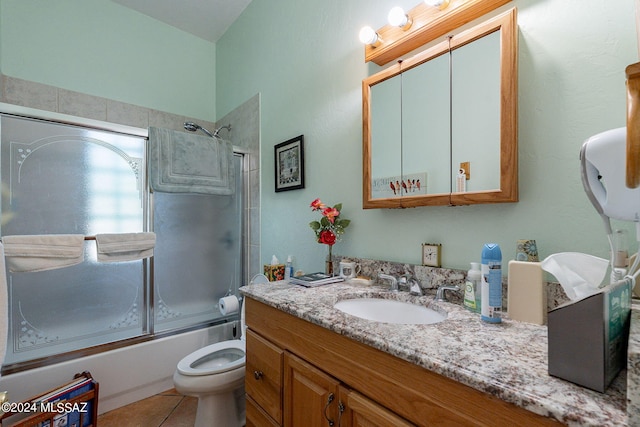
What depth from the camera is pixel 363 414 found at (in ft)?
2.46

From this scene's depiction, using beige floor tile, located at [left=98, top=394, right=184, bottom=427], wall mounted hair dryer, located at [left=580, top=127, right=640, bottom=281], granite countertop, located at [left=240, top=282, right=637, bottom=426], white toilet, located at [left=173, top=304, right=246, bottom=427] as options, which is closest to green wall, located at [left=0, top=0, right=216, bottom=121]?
white toilet, located at [left=173, top=304, right=246, bottom=427]

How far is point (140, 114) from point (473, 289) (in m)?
2.74

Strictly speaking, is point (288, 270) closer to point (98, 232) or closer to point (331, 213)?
point (331, 213)

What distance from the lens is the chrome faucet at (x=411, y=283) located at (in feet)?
3.74

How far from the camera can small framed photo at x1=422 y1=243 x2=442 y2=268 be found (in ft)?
3.70

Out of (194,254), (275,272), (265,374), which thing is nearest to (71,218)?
(194,254)

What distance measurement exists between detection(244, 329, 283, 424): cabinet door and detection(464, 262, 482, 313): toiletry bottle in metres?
0.67

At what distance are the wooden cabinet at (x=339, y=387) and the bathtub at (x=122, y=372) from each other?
3.37ft

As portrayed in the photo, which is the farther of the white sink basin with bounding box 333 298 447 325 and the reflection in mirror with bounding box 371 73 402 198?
the reflection in mirror with bounding box 371 73 402 198

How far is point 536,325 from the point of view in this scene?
79 centimetres

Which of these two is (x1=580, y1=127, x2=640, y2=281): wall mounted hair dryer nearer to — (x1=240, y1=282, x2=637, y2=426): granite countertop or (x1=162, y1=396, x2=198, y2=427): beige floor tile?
(x1=240, y1=282, x2=637, y2=426): granite countertop

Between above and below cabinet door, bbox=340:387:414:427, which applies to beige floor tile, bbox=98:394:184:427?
below

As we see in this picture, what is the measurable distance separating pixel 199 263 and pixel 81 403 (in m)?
0.98

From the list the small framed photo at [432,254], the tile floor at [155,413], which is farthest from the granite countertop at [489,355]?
the tile floor at [155,413]
